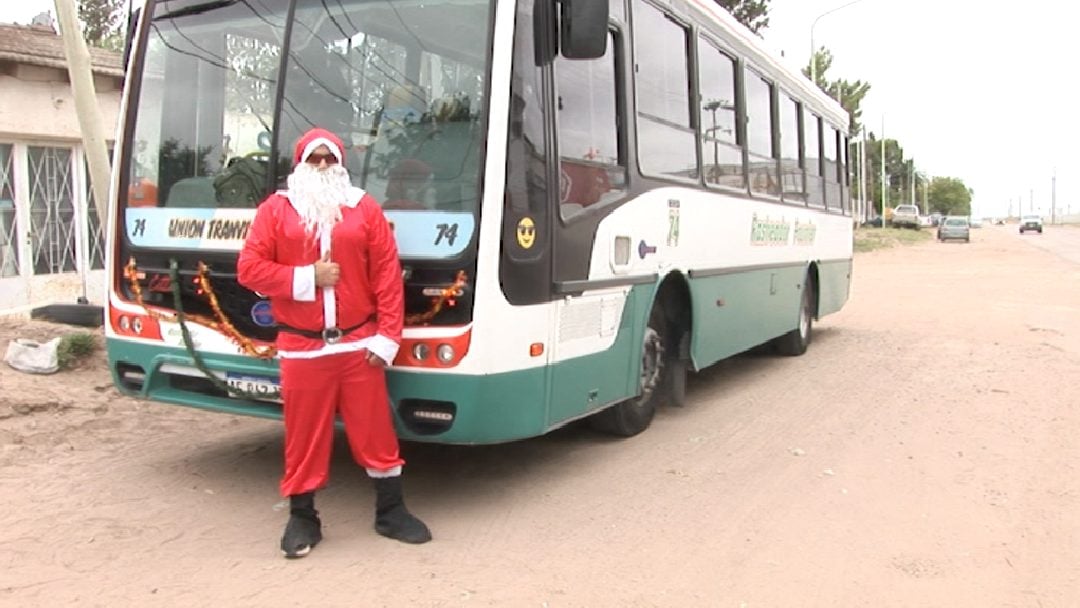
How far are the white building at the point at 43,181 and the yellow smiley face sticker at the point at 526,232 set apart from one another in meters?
6.53

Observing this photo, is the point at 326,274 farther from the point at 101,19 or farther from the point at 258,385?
the point at 101,19

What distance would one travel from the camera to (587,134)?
538 cm

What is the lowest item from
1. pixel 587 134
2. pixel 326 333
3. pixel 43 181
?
pixel 326 333

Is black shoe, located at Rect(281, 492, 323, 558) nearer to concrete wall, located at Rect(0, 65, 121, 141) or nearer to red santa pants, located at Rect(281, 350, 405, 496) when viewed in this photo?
red santa pants, located at Rect(281, 350, 405, 496)

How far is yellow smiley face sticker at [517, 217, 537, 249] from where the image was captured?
462 centimetres

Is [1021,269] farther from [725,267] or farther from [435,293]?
[435,293]

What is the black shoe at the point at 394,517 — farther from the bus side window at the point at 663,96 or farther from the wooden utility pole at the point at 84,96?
the wooden utility pole at the point at 84,96

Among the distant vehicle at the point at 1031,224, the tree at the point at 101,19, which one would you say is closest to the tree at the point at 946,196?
the distant vehicle at the point at 1031,224

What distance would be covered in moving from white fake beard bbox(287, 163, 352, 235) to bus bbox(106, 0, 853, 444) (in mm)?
445

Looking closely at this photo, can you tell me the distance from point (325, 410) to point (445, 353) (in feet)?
2.01

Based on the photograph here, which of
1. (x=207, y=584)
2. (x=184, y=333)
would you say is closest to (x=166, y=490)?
(x=184, y=333)

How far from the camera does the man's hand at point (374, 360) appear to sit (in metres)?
4.26

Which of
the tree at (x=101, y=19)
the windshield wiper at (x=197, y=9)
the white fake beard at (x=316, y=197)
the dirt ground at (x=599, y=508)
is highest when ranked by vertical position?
the tree at (x=101, y=19)

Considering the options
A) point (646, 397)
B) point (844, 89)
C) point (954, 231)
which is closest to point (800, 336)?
point (646, 397)
